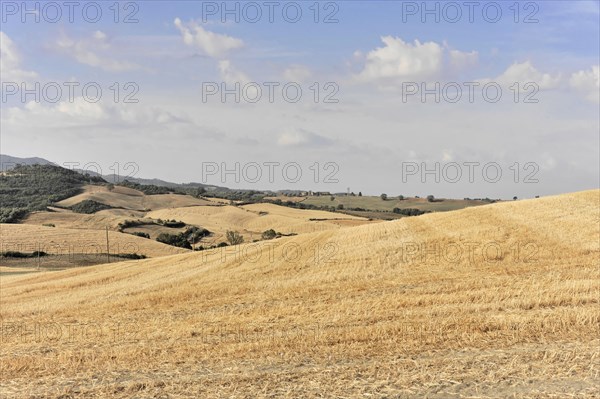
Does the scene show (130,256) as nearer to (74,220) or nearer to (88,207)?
(74,220)

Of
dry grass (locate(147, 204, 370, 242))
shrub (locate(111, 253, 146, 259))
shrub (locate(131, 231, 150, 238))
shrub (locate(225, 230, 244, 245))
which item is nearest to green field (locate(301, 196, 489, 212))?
dry grass (locate(147, 204, 370, 242))

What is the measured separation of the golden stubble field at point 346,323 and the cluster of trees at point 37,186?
9673cm

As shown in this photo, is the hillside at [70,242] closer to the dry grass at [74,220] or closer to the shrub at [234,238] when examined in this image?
the shrub at [234,238]

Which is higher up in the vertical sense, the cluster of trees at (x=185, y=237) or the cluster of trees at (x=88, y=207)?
the cluster of trees at (x=88, y=207)

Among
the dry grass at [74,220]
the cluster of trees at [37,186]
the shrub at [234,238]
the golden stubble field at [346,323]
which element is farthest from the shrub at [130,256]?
the golden stubble field at [346,323]

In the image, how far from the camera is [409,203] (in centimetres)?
11406

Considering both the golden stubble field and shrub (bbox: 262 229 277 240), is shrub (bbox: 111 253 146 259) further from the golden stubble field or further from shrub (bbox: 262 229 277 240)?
the golden stubble field

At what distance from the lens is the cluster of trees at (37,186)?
133125mm

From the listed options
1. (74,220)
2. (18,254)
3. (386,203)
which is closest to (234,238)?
(18,254)

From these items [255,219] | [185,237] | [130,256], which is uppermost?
[255,219]

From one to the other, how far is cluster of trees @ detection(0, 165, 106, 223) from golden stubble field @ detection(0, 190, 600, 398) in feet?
317

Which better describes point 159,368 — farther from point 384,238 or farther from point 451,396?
point 384,238

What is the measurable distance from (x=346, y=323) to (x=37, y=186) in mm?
156899

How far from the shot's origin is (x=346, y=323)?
50.9 feet
